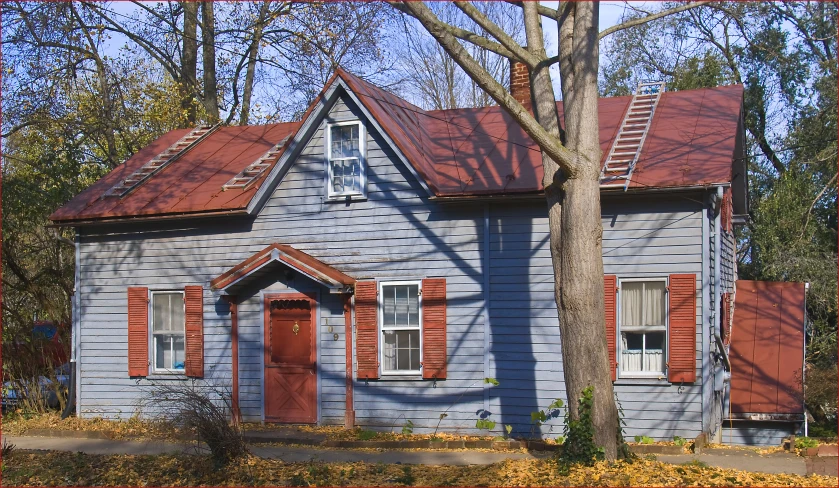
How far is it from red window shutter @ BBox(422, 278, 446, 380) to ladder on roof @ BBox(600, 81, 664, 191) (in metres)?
3.48

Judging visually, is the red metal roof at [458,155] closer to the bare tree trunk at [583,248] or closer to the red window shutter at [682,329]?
the red window shutter at [682,329]

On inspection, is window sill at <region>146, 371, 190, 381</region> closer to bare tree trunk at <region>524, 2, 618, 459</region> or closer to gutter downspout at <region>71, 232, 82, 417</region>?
gutter downspout at <region>71, 232, 82, 417</region>

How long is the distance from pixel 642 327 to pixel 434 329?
3606mm

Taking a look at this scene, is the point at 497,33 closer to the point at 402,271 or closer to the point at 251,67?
the point at 402,271

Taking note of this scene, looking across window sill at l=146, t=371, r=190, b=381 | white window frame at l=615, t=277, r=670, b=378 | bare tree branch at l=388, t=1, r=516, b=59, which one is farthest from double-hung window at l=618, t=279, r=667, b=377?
window sill at l=146, t=371, r=190, b=381

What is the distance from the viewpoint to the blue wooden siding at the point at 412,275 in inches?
535

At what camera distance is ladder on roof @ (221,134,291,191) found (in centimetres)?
1656

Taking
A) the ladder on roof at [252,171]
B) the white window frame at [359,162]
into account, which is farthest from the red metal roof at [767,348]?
the ladder on roof at [252,171]

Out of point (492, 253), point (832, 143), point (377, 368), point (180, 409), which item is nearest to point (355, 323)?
point (377, 368)

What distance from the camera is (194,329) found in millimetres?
16312

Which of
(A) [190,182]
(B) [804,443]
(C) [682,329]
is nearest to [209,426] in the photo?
(C) [682,329]

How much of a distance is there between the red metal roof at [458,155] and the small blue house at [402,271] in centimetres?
6

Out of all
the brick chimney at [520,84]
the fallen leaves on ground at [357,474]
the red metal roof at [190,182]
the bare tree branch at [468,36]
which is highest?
the brick chimney at [520,84]

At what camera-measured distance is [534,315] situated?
14172 mm
